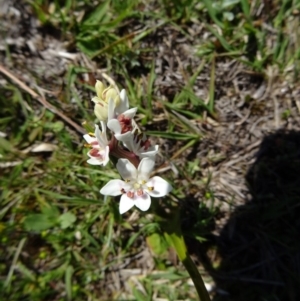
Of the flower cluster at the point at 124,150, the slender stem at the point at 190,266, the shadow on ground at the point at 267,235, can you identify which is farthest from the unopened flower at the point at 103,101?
the shadow on ground at the point at 267,235

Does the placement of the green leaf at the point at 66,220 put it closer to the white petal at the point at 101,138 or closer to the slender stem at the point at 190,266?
the slender stem at the point at 190,266

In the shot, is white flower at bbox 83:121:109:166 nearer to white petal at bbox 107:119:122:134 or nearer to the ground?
white petal at bbox 107:119:122:134

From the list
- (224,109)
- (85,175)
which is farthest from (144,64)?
(85,175)

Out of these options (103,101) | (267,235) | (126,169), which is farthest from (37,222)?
(267,235)

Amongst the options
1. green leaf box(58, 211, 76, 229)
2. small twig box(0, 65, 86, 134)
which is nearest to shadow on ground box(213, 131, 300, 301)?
green leaf box(58, 211, 76, 229)

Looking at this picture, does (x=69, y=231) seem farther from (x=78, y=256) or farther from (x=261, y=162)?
(x=261, y=162)

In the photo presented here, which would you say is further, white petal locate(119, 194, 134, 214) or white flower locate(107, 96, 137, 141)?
white petal locate(119, 194, 134, 214)

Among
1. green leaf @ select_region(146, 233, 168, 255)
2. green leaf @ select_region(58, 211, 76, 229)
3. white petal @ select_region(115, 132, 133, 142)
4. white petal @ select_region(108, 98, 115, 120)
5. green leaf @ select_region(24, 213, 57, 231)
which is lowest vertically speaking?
green leaf @ select_region(24, 213, 57, 231)
